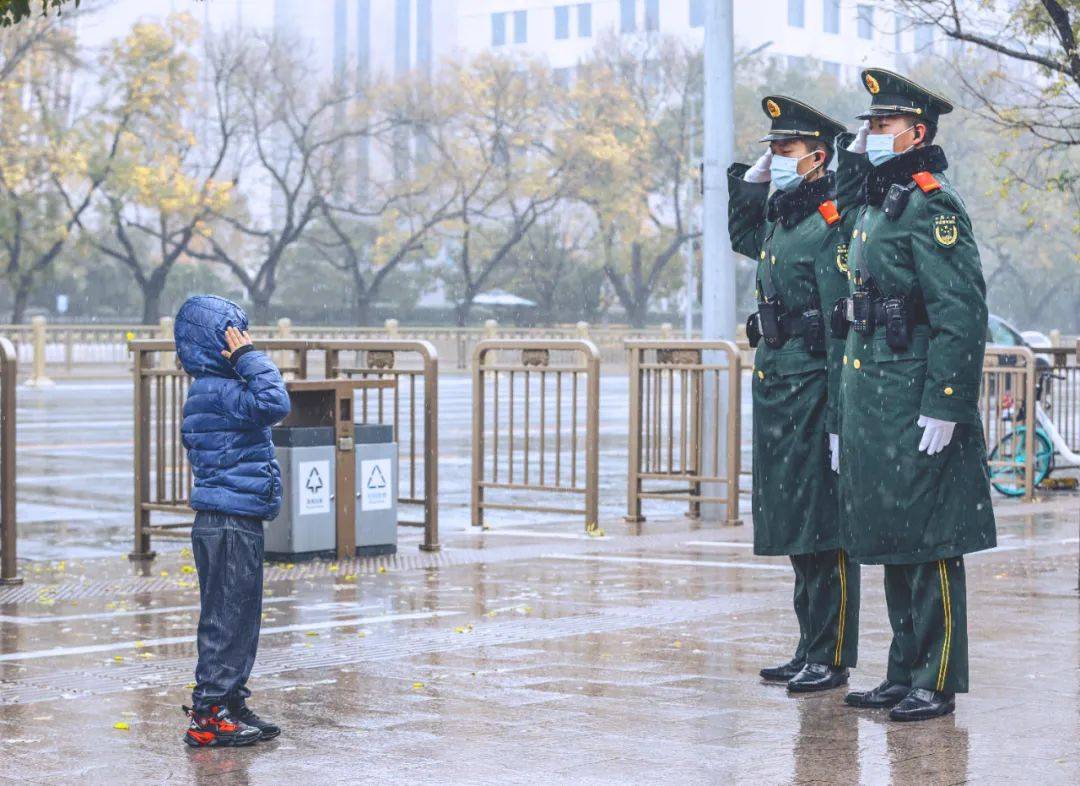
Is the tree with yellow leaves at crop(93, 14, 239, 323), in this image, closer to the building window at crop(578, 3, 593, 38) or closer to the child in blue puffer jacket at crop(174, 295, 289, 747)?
the building window at crop(578, 3, 593, 38)

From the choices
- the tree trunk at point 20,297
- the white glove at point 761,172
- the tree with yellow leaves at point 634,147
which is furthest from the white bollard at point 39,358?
the white glove at point 761,172

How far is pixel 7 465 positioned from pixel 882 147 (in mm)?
5341

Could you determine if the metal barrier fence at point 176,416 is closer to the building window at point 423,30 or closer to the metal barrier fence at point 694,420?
the metal barrier fence at point 694,420

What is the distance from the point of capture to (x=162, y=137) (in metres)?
51.9

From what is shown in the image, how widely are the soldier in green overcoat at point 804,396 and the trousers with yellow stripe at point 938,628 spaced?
45cm

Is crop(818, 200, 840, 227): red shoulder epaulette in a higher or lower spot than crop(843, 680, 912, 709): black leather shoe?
higher

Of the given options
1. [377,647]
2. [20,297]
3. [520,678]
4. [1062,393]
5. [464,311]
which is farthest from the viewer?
[464,311]

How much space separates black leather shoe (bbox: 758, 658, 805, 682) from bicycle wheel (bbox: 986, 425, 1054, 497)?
886cm

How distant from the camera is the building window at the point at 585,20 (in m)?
77.1

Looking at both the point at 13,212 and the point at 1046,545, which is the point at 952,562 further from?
the point at 13,212

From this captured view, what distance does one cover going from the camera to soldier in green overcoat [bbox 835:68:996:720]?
20.0 ft

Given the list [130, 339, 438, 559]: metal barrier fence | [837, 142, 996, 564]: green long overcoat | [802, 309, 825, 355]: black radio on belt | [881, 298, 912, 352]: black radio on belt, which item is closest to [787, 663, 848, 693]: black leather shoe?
[837, 142, 996, 564]: green long overcoat

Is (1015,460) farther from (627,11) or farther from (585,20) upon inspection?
(585,20)

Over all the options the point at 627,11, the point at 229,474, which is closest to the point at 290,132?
the point at 627,11
